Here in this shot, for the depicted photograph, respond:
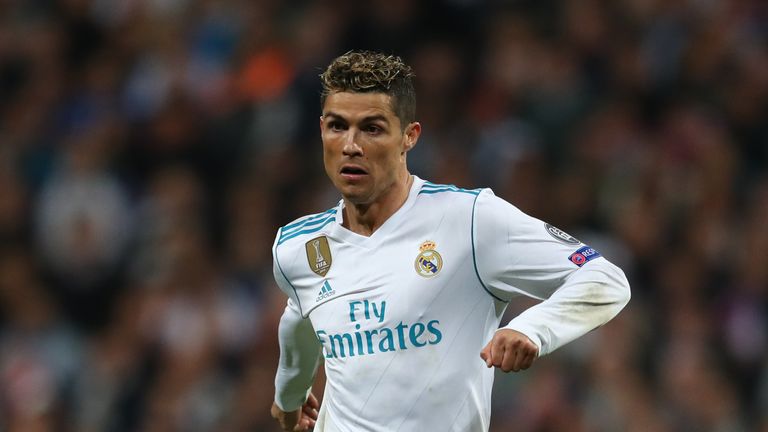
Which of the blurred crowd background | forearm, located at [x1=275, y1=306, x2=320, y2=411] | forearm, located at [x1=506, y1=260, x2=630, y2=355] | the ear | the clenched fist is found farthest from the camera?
the blurred crowd background

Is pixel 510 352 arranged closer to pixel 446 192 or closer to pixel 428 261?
pixel 428 261

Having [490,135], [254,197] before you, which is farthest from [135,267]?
[490,135]

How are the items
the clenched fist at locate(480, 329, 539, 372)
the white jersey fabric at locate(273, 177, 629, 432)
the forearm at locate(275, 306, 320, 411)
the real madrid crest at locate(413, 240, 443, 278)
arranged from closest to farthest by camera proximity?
the clenched fist at locate(480, 329, 539, 372) → the white jersey fabric at locate(273, 177, 629, 432) → the real madrid crest at locate(413, 240, 443, 278) → the forearm at locate(275, 306, 320, 411)

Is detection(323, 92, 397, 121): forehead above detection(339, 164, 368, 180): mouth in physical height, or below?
above

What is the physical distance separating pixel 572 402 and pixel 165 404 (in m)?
2.77

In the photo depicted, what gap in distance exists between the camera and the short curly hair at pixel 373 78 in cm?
494

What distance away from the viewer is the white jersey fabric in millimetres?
4777

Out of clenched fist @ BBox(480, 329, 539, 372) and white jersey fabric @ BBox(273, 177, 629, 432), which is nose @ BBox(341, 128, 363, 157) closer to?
white jersey fabric @ BBox(273, 177, 629, 432)

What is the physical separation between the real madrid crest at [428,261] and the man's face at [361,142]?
0.89 ft

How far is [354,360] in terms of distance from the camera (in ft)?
16.3

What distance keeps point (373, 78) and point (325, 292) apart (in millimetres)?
794

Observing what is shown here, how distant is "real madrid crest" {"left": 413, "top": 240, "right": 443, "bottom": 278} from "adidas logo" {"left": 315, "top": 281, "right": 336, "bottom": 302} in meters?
0.34

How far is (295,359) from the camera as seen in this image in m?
5.54

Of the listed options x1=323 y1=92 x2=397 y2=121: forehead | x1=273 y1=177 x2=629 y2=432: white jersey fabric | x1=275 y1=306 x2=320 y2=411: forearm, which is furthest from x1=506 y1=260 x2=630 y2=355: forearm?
x1=275 y1=306 x2=320 y2=411: forearm
